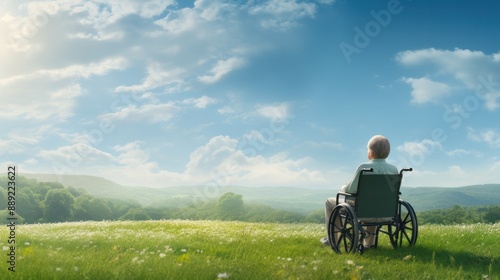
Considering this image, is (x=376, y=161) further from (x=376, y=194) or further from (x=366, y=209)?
(x=366, y=209)

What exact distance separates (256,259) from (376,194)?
2665 millimetres

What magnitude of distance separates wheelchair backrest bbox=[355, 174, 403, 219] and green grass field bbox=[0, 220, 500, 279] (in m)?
0.79

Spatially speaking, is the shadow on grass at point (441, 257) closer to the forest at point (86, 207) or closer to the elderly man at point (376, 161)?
the elderly man at point (376, 161)

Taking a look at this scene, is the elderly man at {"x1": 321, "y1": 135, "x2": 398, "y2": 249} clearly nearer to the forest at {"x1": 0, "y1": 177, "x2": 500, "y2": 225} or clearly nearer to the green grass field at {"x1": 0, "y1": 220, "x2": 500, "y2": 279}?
the green grass field at {"x1": 0, "y1": 220, "x2": 500, "y2": 279}

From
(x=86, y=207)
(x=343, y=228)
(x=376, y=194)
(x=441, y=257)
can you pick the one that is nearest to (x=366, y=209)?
(x=376, y=194)

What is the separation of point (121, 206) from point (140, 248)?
50.3m

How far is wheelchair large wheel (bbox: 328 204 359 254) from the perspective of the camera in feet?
28.8

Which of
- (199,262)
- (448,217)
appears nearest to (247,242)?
(199,262)

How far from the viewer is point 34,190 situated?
60.1 meters

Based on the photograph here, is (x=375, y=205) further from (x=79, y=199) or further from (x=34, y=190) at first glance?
(x=34, y=190)

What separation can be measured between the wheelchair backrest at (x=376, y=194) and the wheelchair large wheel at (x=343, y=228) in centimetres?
28

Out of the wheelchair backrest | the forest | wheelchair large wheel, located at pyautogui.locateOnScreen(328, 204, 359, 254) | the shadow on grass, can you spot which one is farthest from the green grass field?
the forest

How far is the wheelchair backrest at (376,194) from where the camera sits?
9.01 m

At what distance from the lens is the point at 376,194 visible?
9.16 meters
